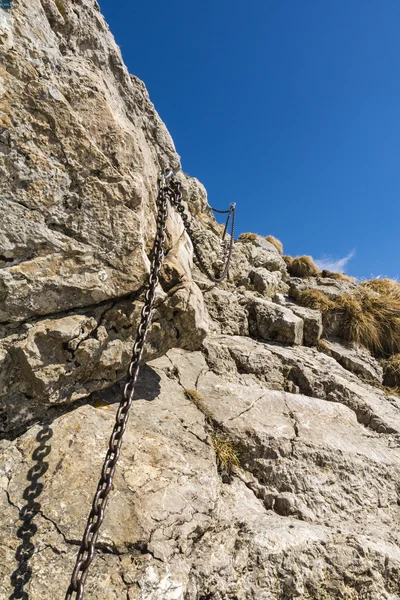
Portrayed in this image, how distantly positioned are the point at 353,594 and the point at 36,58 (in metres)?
4.59

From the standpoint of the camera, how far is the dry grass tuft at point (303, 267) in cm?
1091

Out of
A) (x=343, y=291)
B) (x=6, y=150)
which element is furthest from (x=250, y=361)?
(x=343, y=291)

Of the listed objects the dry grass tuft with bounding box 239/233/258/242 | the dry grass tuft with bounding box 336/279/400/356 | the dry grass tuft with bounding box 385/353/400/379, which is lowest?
the dry grass tuft with bounding box 385/353/400/379

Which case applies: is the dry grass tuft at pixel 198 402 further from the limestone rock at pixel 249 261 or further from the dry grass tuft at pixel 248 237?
the dry grass tuft at pixel 248 237

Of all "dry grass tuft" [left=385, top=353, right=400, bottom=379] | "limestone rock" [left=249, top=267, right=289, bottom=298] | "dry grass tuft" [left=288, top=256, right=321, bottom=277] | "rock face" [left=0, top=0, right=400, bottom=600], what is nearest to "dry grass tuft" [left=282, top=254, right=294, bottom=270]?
"dry grass tuft" [left=288, top=256, right=321, bottom=277]

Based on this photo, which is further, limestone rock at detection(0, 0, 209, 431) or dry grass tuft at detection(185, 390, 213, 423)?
dry grass tuft at detection(185, 390, 213, 423)

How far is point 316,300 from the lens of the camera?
771cm

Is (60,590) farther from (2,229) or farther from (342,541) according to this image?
(2,229)

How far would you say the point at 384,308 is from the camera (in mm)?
7562

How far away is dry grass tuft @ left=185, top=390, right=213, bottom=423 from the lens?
11.8 feet

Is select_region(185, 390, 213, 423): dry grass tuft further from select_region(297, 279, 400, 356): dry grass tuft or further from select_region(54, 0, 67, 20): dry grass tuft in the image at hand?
select_region(297, 279, 400, 356): dry grass tuft

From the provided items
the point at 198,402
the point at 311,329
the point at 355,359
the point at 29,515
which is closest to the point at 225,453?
the point at 198,402

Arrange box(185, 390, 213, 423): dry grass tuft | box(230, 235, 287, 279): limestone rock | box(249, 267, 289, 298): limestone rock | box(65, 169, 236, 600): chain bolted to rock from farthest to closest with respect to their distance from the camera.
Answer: box(230, 235, 287, 279): limestone rock → box(249, 267, 289, 298): limestone rock → box(185, 390, 213, 423): dry grass tuft → box(65, 169, 236, 600): chain bolted to rock

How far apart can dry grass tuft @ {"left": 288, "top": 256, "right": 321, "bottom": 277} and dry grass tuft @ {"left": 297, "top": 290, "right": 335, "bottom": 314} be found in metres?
2.71
